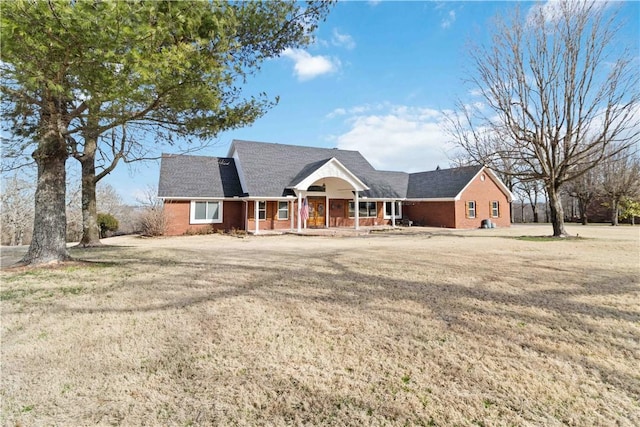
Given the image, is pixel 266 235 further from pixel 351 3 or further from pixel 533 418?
pixel 533 418

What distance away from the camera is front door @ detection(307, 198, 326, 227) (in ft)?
80.9

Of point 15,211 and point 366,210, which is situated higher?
point 15,211

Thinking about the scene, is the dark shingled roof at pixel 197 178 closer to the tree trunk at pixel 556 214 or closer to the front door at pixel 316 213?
the front door at pixel 316 213

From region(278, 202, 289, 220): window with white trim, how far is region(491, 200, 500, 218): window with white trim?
18620 millimetres

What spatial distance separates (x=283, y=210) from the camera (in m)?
23.5

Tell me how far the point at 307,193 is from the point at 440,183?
495 inches

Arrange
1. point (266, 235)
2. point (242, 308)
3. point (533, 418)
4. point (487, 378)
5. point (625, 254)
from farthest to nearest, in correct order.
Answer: point (266, 235) → point (625, 254) → point (242, 308) → point (487, 378) → point (533, 418)

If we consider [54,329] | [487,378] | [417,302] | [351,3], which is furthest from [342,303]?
[351,3]

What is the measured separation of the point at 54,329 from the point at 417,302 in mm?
5574

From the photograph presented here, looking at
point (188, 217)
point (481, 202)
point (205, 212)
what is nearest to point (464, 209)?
point (481, 202)

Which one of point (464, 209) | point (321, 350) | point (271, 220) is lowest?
point (321, 350)

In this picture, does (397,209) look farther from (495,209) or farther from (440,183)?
(495,209)

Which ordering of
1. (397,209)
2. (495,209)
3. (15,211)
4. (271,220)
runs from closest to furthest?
(271,220) < (15,211) < (495,209) < (397,209)

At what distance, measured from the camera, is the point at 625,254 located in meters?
10.8
